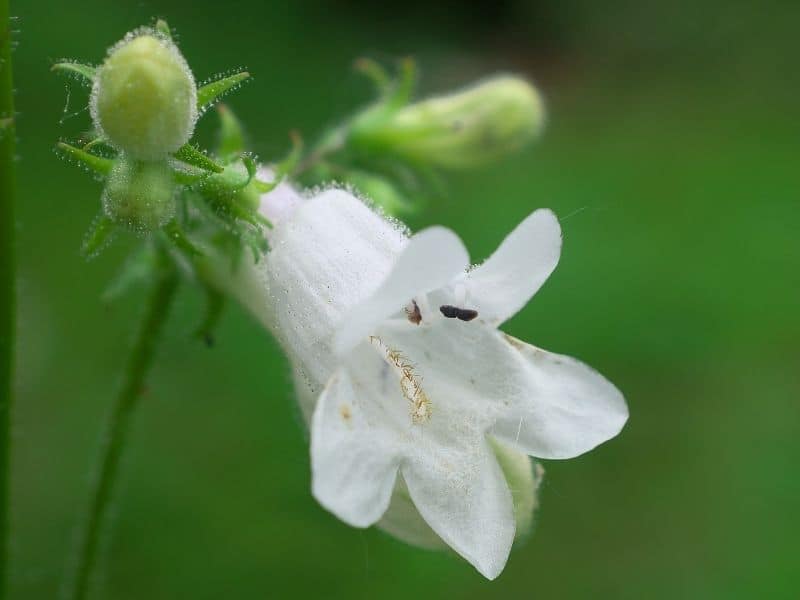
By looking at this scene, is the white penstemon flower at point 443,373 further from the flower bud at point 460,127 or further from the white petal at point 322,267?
the flower bud at point 460,127

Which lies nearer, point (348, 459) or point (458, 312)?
point (348, 459)

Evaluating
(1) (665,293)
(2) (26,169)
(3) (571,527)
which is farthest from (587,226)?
(2) (26,169)

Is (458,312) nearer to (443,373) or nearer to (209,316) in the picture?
(443,373)

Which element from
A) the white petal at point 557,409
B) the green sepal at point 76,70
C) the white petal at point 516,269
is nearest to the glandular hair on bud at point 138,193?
the green sepal at point 76,70

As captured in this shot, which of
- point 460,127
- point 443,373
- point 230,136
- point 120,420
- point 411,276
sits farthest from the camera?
point 460,127

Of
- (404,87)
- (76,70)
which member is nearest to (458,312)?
(76,70)

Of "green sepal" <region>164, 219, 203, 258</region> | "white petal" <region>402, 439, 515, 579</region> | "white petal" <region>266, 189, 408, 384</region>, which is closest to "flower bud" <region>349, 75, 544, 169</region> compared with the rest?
"white petal" <region>266, 189, 408, 384</region>
